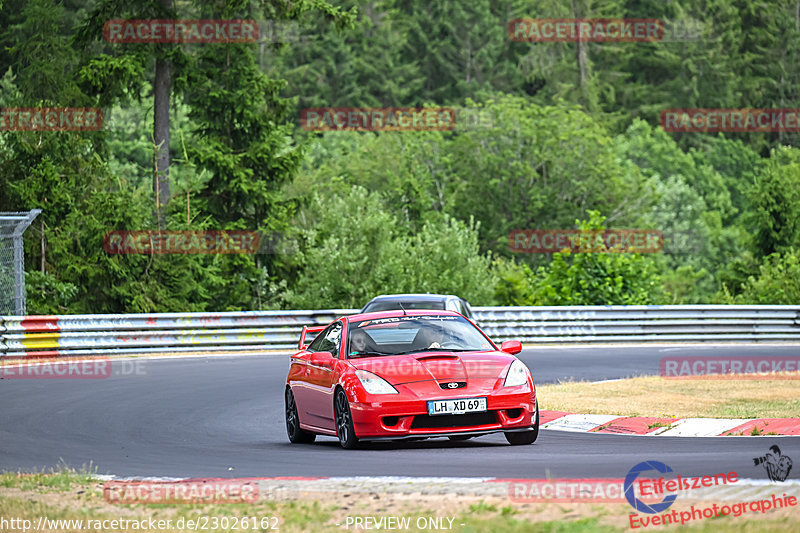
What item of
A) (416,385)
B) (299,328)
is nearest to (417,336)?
(416,385)

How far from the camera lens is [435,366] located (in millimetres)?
11836

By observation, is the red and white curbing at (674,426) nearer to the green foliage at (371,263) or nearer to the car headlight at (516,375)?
the car headlight at (516,375)

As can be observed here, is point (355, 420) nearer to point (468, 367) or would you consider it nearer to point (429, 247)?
point (468, 367)

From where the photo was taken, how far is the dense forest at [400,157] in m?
33.8

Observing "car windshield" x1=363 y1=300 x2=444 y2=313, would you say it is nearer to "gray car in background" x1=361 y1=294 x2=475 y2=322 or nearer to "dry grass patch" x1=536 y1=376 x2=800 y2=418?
"gray car in background" x1=361 y1=294 x2=475 y2=322

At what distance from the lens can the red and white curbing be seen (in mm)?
12844

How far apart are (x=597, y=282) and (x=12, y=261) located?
616 inches

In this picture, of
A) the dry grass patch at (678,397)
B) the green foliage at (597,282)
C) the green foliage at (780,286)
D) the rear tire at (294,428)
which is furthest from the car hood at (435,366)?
the green foliage at (780,286)

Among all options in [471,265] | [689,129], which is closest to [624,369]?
[471,265]

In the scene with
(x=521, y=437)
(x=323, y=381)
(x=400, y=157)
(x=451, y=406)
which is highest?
(x=451, y=406)

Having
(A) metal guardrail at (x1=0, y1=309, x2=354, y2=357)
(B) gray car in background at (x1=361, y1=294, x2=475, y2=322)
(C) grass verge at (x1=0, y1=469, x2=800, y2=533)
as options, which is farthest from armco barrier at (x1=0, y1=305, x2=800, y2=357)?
(C) grass verge at (x1=0, y1=469, x2=800, y2=533)

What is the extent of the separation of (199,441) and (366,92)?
75.7m

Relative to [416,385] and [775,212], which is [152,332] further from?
[775,212]

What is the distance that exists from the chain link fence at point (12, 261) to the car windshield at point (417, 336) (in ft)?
42.0
